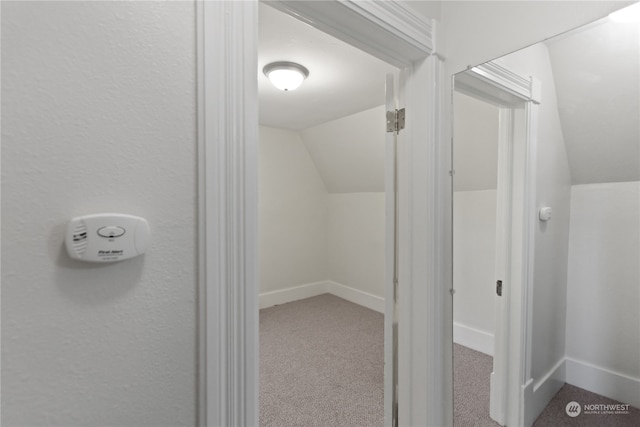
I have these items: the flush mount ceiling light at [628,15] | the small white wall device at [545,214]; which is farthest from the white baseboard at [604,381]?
the flush mount ceiling light at [628,15]

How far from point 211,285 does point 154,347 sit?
160 mm

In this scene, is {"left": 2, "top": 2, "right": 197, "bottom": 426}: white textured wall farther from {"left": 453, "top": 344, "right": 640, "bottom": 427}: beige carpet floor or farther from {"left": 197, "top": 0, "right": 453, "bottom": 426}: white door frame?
{"left": 453, "top": 344, "right": 640, "bottom": 427}: beige carpet floor

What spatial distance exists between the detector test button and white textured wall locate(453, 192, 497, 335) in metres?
1.19

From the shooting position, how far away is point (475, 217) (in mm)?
1347

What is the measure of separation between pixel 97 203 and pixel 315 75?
1.93 metres

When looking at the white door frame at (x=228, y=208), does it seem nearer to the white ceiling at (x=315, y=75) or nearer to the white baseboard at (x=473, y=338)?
the white ceiling at (x=315, y=75)

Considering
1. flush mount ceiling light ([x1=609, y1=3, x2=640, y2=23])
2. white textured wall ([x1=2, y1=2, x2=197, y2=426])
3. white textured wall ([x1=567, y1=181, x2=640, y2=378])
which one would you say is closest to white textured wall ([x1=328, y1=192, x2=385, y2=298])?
white textured wall ([x1=567, y1=181, x2=640, y2=378])

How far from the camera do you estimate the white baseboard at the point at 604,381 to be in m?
0.89

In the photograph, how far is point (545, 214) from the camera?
3.62 feet

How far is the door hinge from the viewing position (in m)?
1.30

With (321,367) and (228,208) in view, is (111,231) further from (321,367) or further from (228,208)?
(321,367)

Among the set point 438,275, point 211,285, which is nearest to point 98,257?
point 211,285


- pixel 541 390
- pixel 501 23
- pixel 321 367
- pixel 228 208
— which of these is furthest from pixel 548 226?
pixel 321 367

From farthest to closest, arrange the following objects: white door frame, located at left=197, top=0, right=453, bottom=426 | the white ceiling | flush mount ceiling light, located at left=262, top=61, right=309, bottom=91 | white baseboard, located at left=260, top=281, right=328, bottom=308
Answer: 1. white baseboard, located at left=260, top=281, right=328, bottom=308
2. flush mount ceiling light, located at left=262, top=61, right=309, bottom=91
3. the white ceiling
4. white door frame, located at left=197, top=0, right=453, bottom=426
